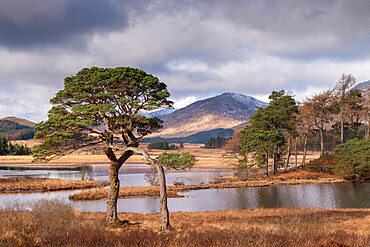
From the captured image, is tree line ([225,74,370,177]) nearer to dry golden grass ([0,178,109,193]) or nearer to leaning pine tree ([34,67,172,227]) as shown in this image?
dry golden grass ([0,178,109,193])

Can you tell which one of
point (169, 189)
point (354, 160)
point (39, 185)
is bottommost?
point (169, 189)

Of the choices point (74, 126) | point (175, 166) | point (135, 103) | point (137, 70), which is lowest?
point (175, 166)

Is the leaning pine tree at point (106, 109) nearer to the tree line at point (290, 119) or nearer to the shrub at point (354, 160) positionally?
the tree line at point (290, 119)

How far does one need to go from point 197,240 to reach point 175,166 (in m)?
7.20

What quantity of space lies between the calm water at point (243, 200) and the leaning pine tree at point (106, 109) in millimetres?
16303

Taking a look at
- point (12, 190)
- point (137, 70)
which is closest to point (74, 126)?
point (137, 70)

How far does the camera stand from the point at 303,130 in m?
65.7

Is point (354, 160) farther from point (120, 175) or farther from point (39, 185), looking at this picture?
point (39, 185)

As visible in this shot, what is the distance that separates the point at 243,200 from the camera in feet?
131

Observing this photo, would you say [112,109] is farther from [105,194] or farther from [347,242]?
[105,194]

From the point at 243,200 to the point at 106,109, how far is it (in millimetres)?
29736

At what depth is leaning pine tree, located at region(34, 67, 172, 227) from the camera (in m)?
16.6

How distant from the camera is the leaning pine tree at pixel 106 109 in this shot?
54.5ft

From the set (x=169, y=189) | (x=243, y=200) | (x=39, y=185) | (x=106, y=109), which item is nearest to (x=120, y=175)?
(x=39, y=185)
